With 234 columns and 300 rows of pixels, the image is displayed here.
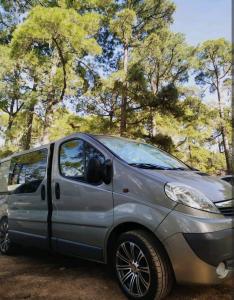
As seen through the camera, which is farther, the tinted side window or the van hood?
the tinted side window

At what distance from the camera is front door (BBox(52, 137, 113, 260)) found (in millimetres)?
4023

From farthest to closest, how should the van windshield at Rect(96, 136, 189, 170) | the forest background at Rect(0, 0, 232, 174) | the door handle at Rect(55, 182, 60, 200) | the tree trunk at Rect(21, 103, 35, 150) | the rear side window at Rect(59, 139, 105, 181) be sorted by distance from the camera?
the tree trunk at Rect(21, 103, 35, 150)
the forest background at Rect(0, 0, 232, 174)
the door handle at Rect(55, 182, 60, 200)
the rear side window at Rect(59, 139, 105, 181)
the van windshield at Rect(96, 136, 189, 170)

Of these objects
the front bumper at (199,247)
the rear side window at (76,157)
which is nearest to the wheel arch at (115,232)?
the front bumper at (199,247)

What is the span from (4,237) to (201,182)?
13.0ft

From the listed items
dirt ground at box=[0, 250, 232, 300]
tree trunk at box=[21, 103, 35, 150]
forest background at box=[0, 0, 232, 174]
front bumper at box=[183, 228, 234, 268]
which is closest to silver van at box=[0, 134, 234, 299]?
front bumper at box=[183, 228, 234, 268]

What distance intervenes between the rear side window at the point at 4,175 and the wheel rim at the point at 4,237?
1.97ft

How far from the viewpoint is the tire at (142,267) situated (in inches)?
132

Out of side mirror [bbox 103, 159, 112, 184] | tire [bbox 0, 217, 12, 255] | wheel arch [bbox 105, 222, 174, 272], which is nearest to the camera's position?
wheel arch [bbox 105, 222, 174, 272]

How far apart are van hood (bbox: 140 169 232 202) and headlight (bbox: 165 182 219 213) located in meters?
0.09

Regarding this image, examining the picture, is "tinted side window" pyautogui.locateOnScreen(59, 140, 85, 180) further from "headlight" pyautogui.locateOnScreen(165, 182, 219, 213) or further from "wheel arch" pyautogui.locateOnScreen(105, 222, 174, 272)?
"headlight" pyautogui.locateOnScreen(165, 182, 219, 213)

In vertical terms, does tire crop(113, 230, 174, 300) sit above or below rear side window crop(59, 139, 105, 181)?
below

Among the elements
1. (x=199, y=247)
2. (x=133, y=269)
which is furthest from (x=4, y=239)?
(x=199, y=247)

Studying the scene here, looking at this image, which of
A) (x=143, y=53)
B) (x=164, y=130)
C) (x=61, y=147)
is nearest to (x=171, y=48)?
(x=143, y=53)

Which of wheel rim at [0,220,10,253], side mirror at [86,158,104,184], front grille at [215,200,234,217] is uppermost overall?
side mirror at [86,158,104,184]
